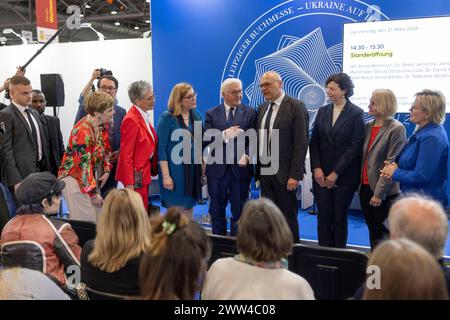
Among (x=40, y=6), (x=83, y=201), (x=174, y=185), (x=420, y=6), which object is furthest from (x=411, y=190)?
(x=40, y=6)

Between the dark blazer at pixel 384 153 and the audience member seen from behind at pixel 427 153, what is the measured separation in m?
0.16

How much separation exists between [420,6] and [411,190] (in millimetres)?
3016

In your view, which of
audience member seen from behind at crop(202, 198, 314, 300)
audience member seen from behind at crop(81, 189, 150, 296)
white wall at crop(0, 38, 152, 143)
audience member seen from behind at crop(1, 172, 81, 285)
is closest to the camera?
audience member seen from behind at crop(202, 198, 314, 300)

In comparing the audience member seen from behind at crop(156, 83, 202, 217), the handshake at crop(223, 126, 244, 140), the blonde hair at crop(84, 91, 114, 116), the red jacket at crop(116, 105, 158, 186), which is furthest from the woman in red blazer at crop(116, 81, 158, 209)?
the handshake at crop(223, 126, 244, 140)

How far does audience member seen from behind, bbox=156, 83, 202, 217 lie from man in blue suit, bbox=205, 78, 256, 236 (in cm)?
14

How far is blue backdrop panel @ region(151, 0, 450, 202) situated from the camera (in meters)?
5.55

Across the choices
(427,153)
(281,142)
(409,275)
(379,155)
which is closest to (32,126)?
(281,142)

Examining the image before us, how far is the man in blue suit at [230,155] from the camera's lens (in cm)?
363

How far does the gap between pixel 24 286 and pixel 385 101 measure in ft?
9.14

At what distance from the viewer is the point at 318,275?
2092 mm

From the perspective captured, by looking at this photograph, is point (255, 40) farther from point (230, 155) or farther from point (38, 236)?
point (38, 236)

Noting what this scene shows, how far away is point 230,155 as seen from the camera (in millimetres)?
3684

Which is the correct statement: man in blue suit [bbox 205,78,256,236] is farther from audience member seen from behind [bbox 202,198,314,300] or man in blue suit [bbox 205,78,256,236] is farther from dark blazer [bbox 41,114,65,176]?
audience member seen from behind [bbox 202,198,314,300]

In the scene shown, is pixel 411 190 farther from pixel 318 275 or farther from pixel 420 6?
pixel 420 6
